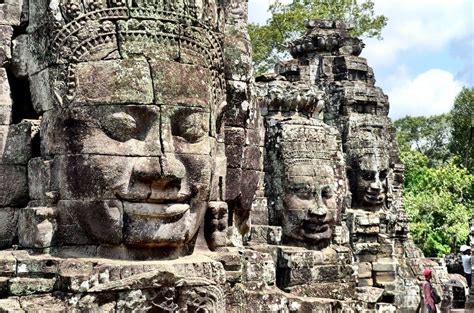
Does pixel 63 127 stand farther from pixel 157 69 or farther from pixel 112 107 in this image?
pixel 157 69

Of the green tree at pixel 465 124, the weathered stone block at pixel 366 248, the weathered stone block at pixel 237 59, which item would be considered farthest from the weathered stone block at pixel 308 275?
the green tree at pixel 465 124

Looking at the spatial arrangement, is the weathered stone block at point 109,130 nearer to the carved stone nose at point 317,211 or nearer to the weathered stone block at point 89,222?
the weathered stone block at point 89,222

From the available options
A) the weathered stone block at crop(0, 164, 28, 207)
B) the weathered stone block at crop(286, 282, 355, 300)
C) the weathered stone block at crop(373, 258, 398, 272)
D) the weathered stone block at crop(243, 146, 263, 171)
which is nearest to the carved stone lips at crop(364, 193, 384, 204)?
the weathered stone block at crop(373, 258, 398, 272)

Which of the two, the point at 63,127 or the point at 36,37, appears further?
the point at 36,37

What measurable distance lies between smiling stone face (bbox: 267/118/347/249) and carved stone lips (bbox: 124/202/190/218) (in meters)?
4.83

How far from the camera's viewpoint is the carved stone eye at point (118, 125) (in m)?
5.11

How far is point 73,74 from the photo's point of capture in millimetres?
5184

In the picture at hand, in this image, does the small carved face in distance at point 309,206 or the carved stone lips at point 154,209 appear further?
the small carved face in distance at point 309,206

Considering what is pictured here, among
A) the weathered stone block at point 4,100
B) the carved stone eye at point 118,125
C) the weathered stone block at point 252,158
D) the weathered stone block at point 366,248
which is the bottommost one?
the weathered stone block at point 366,248

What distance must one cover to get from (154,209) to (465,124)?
3918cm

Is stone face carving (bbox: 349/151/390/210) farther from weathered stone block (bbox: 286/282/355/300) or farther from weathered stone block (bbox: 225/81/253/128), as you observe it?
weathered stone block (bbox: 225/81/253/128)

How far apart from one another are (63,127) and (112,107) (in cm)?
38

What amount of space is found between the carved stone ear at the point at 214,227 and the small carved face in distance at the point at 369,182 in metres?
8.71

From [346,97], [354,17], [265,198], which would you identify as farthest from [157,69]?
[354,17]
